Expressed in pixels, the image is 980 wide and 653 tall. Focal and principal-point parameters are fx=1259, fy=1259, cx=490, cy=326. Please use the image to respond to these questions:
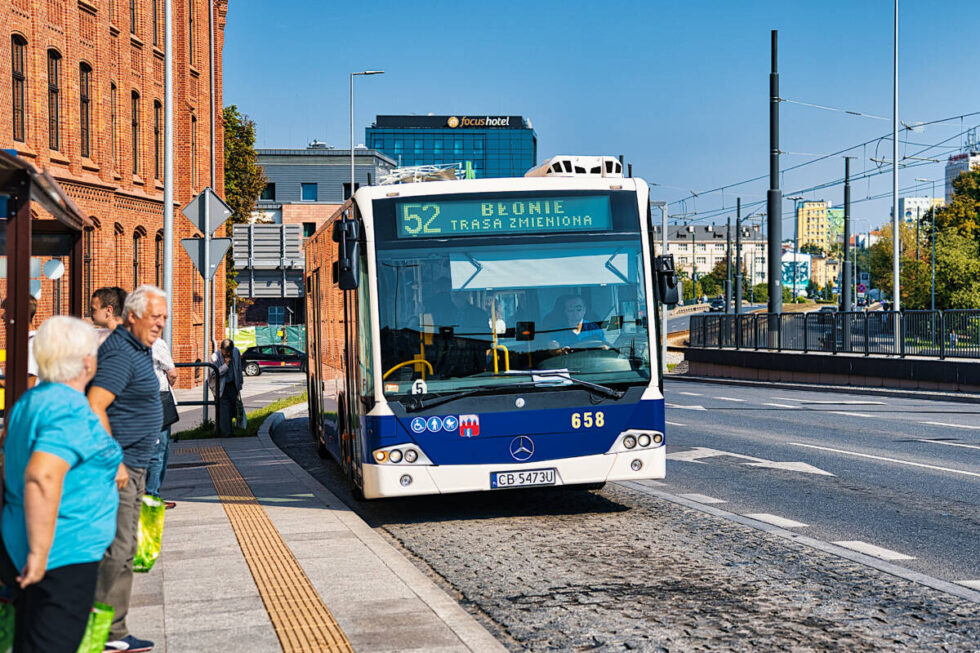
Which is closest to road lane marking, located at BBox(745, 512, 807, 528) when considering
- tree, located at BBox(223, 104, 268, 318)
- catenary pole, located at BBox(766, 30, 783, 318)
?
catenary pole, located at BBox(766, 30, 783, 318)

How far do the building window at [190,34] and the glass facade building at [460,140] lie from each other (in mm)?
121067

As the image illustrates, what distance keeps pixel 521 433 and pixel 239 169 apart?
50.6 meters

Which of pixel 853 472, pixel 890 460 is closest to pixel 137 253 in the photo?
pixel 890 460

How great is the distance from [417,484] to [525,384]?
3.76 feet

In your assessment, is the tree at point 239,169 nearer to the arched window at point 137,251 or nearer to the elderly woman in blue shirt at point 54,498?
the arched window at point 137,251

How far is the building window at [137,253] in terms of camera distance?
3238 cm

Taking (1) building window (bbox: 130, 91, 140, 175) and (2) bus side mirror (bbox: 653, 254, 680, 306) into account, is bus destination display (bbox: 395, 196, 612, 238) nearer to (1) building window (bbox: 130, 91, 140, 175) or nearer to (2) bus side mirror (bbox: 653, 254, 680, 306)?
(2) bus side mirror (bbox: 653, 254, 680, 306)

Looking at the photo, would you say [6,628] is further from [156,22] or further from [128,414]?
[156,22]

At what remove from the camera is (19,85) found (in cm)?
2545

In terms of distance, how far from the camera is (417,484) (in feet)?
32.0

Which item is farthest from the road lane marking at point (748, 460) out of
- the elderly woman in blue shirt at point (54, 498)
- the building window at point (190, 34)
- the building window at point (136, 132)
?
the building window at point (190, 34)

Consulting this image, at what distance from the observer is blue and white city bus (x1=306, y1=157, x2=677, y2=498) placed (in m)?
9.80

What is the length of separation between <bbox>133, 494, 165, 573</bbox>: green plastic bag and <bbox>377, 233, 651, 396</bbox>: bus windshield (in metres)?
3.72

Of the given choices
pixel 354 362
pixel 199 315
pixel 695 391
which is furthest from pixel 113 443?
pixel 199 315
